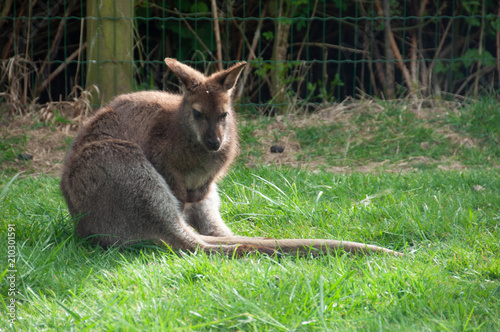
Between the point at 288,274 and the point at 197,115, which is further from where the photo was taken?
the point at 197,115

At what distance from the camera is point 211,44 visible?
7562mm

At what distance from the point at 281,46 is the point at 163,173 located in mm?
4750

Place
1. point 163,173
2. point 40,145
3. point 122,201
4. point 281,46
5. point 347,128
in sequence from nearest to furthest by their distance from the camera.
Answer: point 122,201
point 163,173
point 40,145
point 347,128
point 281,46

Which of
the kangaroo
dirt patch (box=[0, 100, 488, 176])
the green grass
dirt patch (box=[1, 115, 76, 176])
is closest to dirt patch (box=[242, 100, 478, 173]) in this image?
dirt patch (box=[0, 100, 488, 176])

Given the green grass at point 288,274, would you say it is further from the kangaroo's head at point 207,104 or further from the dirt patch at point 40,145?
the dirt patch at point 40,145

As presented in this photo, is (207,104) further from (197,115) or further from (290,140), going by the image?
(290,140)

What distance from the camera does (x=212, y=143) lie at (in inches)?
143

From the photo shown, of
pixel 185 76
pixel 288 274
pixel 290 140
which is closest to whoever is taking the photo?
pixel 288 274

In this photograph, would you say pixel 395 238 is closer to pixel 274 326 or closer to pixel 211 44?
pixel 274 326

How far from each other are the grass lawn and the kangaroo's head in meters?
0.65

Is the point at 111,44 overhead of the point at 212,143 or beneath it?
overhead

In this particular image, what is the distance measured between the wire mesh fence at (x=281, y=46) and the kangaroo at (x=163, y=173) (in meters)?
3.54

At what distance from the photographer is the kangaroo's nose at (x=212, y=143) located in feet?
11.9

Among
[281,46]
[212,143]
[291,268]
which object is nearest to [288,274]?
[291,268]
